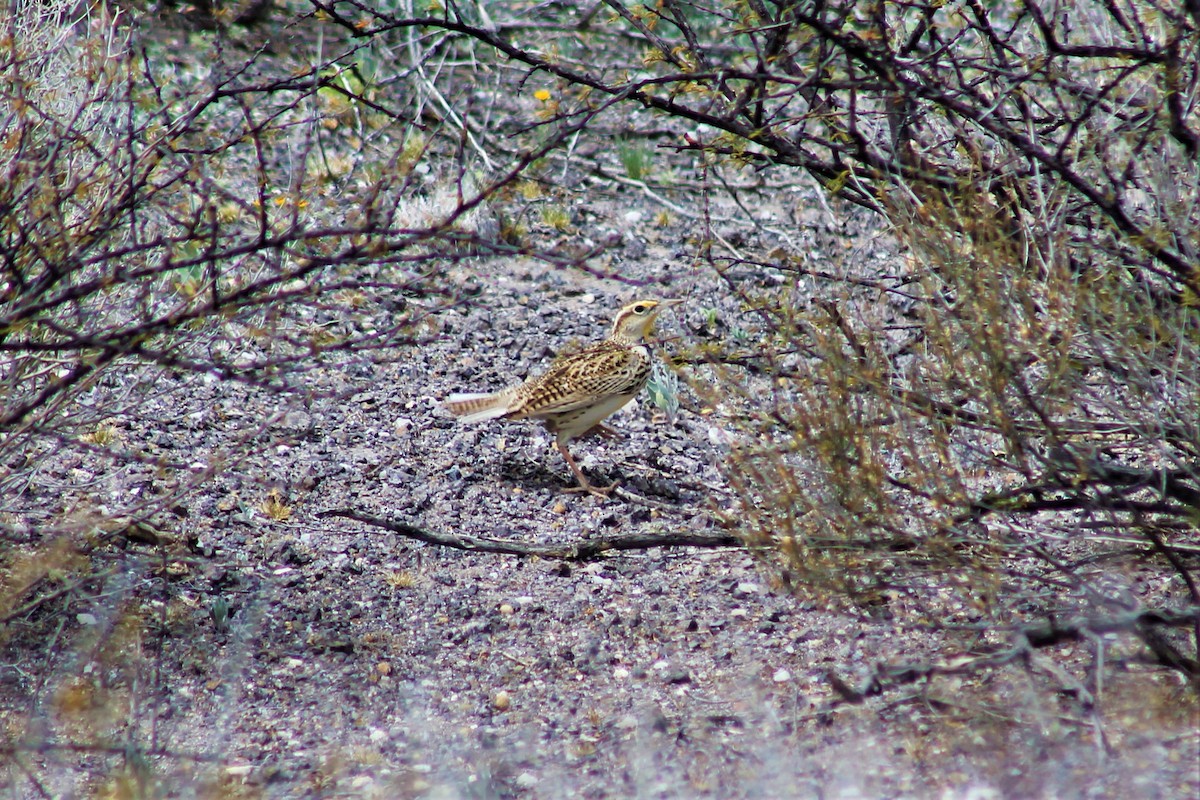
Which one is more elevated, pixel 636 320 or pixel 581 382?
pixel 636 320

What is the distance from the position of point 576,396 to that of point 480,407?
0.59 meters

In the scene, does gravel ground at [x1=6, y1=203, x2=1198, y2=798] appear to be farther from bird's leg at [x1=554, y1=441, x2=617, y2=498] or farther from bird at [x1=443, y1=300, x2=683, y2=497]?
bird at [x1=443, y1=300, x2=683, y2=497]

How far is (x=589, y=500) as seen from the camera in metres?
7.00

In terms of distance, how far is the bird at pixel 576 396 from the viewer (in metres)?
6.92

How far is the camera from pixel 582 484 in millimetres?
7070

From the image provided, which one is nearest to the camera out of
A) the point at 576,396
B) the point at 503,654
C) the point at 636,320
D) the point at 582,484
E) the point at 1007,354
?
the point at 1007,354

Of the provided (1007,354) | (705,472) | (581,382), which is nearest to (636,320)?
(581,382)

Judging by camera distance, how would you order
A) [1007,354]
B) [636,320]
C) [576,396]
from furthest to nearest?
1. [636,320]
2. [576,396]
3. [1007,354]

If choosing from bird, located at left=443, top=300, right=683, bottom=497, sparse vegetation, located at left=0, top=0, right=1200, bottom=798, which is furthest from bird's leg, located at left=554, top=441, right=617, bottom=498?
sparse vegetation, located at left=0, top=0, right=1200, bottom=798

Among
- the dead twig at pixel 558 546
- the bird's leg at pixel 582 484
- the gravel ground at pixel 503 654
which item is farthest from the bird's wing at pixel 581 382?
the dead twig at pixel 558 546

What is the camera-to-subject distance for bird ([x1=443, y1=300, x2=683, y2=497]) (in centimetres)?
692

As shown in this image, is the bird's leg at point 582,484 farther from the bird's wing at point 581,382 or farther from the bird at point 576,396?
the bird's wing at point 581,382

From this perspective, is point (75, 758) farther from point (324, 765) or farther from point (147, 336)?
point (147, 336)

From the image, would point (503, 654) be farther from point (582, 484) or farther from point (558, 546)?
point (582, 484)
